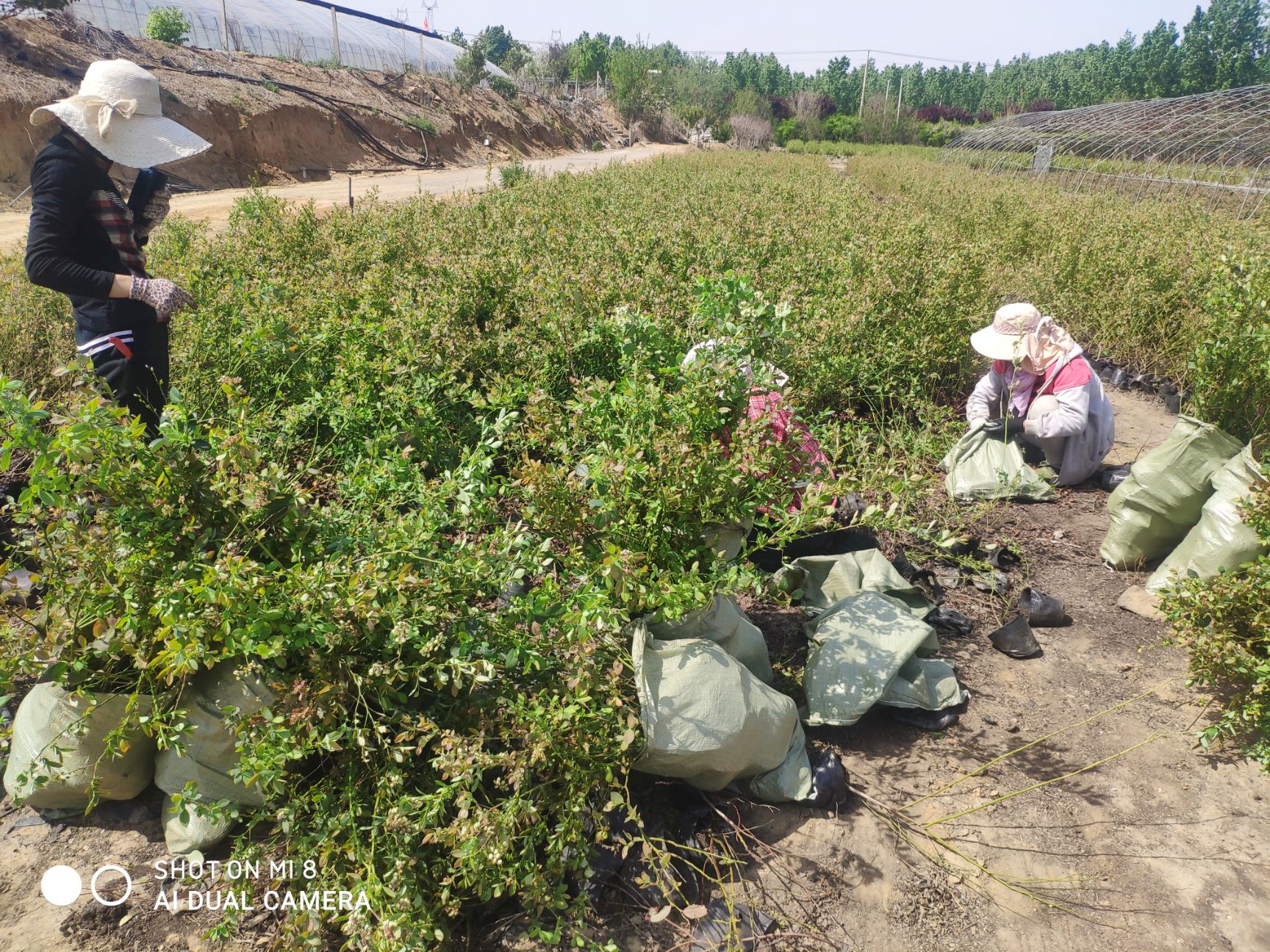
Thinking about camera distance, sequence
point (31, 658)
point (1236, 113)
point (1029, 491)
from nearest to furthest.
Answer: point (31, 658) → point (1029, 491) → point (1236, 113)

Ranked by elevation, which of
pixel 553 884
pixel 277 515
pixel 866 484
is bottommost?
pixel 553 884

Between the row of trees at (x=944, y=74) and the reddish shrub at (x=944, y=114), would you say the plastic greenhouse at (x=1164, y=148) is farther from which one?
the reddish shrub at (x=944, y=114)

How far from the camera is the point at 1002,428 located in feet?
14.3

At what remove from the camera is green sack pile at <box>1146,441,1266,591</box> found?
2.90 metres

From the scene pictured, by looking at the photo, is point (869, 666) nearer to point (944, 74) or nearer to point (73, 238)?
point (73, 238)

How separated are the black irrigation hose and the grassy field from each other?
17.7 meters

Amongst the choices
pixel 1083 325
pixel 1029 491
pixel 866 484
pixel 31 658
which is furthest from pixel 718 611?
pixel 1083 325

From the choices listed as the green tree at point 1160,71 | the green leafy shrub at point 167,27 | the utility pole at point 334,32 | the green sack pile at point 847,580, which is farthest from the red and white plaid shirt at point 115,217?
the green tree at point 1160,71

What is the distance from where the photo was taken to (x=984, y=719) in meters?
2.77

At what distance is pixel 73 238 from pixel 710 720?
9.22 feet

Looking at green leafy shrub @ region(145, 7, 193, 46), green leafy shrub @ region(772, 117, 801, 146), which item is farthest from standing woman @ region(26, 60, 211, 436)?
green leafy shrub @ region(772, 117, 801, 146)

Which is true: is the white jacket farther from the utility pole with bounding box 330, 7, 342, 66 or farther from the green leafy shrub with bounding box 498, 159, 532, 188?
the utility pole with bounding box 330, 7, 342, 66

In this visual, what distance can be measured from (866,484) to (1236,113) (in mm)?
15615

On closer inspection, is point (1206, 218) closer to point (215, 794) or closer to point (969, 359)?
point (969, 359)
